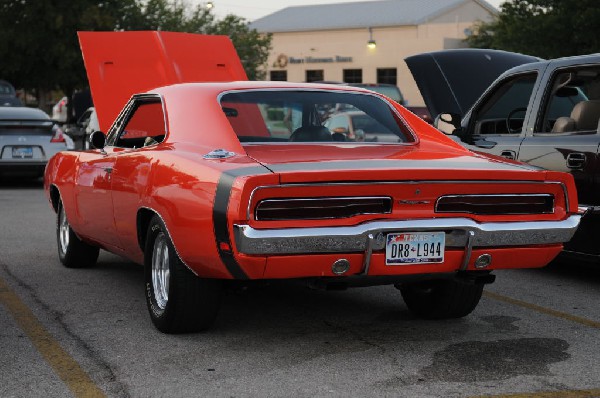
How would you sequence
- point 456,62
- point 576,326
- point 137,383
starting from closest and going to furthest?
point 137,383, point 576,326, point 456,62

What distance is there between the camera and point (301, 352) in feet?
18.7

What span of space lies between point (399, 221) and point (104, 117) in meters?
7.70

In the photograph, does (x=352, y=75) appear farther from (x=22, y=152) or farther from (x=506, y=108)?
(x=506, y=108)

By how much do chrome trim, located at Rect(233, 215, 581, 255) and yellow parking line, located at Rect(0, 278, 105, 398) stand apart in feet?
3.23

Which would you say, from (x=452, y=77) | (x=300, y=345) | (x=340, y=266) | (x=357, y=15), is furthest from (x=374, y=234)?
(x=357, y=15)

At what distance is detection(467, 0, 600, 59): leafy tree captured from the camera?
3538cm

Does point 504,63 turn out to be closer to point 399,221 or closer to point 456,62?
point 456,62

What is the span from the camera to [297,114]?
687 centimetres

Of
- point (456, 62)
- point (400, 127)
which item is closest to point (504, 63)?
point (456, 62)

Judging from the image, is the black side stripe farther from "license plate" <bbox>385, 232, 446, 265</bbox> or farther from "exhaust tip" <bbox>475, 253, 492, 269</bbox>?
"exhaust tip" <bbox>475, 253, 492, 269</bbox>

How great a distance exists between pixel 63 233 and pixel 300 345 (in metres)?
3.75

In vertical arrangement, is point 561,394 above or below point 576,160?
below

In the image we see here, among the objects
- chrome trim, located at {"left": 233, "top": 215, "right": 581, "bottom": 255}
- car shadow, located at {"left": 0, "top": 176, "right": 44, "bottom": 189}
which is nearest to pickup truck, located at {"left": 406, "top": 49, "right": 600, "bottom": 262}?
chrome trim, located at {"left": 233, "top": 215, "right": 581, "bottom": 255}

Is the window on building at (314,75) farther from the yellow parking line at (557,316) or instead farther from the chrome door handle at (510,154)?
the yellow parking line at (557,316)
